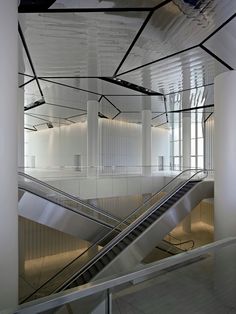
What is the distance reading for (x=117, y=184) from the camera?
502 inches

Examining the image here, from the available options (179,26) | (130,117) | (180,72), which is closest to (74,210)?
(179,26)

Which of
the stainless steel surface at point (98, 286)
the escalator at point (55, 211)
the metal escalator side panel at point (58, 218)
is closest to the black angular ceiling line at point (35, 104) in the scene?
the escalator at point (55, 211)

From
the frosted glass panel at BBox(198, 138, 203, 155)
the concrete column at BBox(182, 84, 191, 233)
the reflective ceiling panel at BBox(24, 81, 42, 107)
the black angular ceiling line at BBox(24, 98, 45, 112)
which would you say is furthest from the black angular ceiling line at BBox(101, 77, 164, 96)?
the frosted glass panel at BBox(198, 138, 203, 155)

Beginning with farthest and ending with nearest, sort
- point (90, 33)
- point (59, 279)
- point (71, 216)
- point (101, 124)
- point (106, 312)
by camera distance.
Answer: point (101, 124), point (59, 279), point (71, 216), point (90, 33), point (106, 312)

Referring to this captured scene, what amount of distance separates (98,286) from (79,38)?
652 cm

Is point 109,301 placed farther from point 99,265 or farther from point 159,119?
point 159,119

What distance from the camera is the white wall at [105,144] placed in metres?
22.5

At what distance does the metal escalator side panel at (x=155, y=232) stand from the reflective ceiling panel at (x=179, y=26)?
17.2 feet

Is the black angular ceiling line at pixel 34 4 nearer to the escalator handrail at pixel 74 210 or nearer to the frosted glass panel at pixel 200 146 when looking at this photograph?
the escalator handrail at pixel 74 210

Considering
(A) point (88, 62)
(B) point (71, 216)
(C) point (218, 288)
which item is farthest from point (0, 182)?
(A) point (88, 62)

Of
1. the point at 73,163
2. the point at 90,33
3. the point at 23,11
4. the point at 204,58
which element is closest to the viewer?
the point at 23,11

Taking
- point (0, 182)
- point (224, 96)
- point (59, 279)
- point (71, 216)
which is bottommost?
point (59, 279)

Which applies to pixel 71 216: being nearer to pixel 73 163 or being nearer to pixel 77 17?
pixel 77 17

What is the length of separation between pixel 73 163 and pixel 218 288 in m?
21.2
